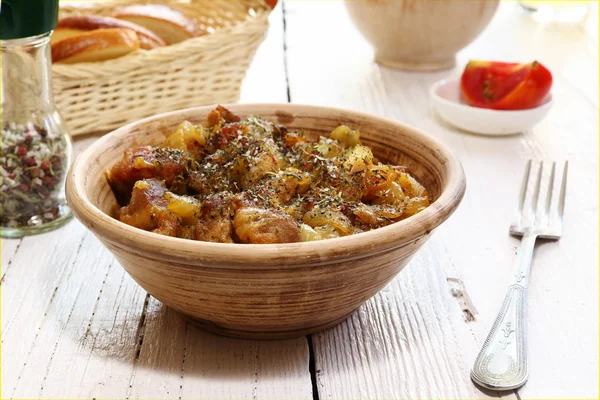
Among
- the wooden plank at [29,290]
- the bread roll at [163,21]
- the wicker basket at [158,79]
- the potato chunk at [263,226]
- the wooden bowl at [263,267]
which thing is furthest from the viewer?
the bread roll at [163,21]

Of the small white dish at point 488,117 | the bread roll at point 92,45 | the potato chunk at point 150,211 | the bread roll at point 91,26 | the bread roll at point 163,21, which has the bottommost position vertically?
the small white dish at point 488,117

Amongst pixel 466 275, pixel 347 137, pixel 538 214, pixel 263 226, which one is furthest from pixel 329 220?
pixel 538 214

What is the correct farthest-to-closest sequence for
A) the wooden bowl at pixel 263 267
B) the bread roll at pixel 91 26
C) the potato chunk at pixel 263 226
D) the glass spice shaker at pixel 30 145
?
1. the bread roll at pixel 91 26
2. the glass spice shaker at pixel 30 145
3. the potato chunk at pixel 263 226
4. the wooden bowl at pixel 263 267

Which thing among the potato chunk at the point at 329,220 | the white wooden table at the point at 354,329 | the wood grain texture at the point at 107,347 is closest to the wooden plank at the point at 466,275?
the white wooden table at the point at 354,329

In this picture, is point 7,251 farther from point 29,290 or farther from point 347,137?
point 347,137

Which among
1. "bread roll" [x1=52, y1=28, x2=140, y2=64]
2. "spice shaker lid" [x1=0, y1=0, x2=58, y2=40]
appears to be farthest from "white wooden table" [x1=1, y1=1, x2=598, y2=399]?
"bread roll" [x1=52, y1=28, x2=140, y2=64]

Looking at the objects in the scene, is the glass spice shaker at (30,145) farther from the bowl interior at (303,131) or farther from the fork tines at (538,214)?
the fork tines at (538,214)

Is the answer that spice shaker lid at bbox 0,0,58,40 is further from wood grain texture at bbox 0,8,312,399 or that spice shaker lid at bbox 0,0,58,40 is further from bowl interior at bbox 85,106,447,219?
wood grain texture at bbox 0,8,312,399
